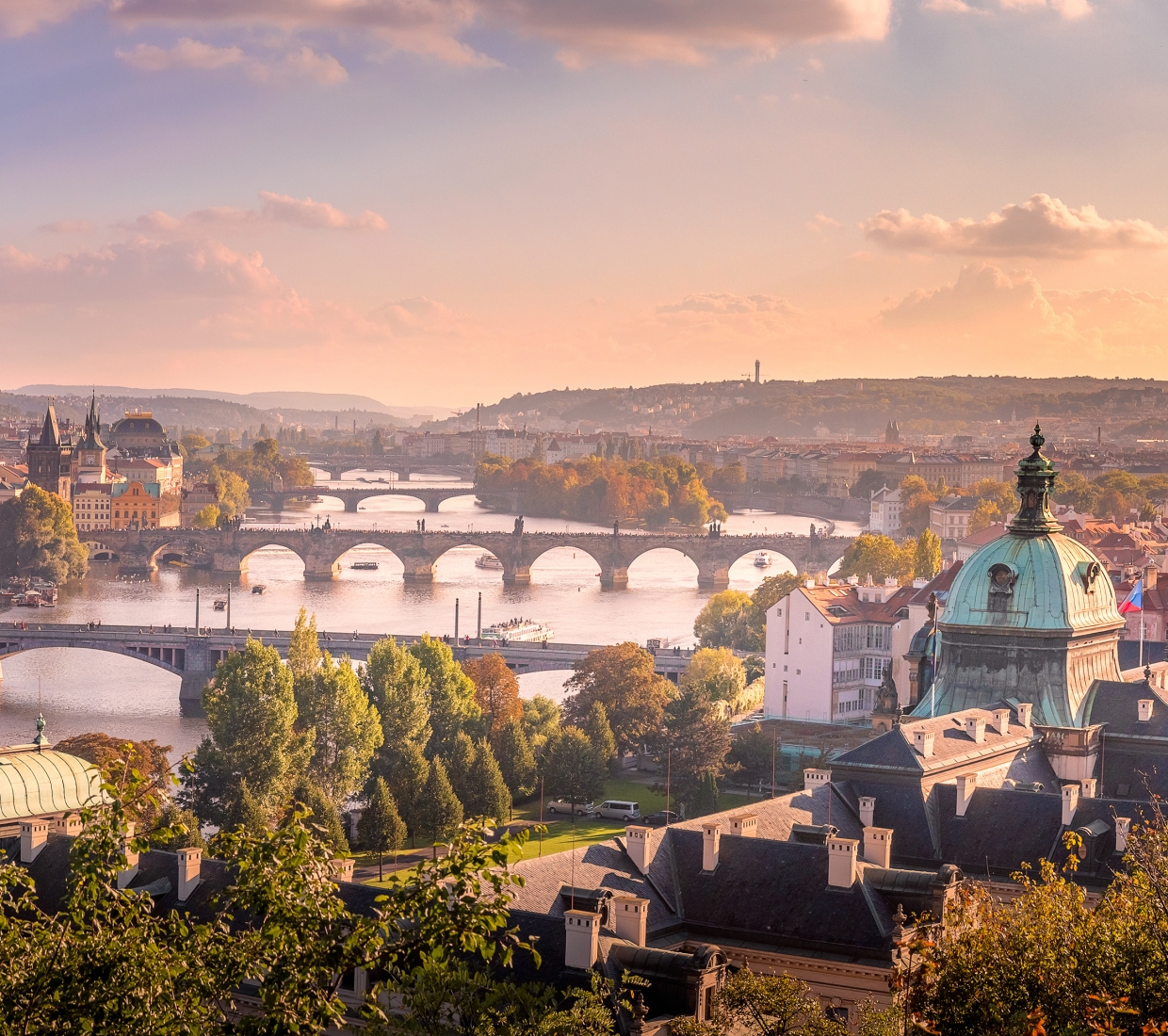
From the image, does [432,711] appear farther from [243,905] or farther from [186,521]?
[186,521]

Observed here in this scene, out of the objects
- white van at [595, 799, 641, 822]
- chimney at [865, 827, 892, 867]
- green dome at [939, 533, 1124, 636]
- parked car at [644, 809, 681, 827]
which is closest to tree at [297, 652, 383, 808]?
white van at [595, 799, 641, 822]

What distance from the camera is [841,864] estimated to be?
2047 cm

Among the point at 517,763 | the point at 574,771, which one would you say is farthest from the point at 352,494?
the point at 574,771

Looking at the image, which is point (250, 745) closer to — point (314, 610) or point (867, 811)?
point (867, 811)

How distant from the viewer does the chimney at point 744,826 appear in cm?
2231

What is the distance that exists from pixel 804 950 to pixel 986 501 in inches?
3055

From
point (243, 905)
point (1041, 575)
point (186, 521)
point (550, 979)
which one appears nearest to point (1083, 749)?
point (1041, 575)

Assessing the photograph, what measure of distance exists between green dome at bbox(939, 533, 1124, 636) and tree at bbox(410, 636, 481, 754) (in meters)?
13.0

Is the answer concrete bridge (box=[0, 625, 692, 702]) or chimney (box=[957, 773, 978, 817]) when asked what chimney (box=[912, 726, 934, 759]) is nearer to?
chimney (box=[957, 773, 978, 817])

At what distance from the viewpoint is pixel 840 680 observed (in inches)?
2028

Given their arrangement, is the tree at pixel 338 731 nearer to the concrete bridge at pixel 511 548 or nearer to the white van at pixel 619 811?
the white van at pixel 619 811

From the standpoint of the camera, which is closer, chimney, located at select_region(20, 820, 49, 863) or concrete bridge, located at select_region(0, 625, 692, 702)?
chimney, located at select_region(20, 820, 49, 863)

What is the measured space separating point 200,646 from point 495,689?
14130 mm

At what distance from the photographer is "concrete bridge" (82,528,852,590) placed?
307 feet
